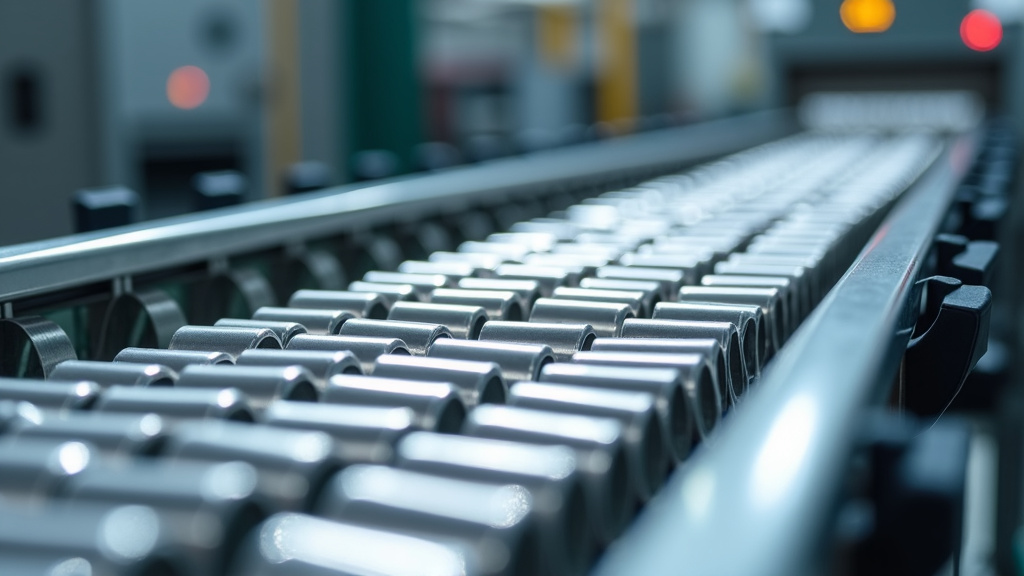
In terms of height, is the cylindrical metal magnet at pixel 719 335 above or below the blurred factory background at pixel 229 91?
Answer: below

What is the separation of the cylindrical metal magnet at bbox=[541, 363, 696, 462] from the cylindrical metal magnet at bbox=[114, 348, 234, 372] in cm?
35

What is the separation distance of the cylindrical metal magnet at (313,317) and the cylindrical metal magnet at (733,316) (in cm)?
39

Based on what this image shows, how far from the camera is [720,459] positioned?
69cm

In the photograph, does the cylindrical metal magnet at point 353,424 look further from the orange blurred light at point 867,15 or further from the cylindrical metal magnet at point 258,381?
the orange blurred light at point 867,15

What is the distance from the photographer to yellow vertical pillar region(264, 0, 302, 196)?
484 centimetres

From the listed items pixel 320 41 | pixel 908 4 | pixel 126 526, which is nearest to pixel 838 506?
pixel 126 526

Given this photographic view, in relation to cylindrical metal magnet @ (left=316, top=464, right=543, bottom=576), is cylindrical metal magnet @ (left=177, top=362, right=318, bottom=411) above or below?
above

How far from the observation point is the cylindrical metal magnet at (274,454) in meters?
0.78

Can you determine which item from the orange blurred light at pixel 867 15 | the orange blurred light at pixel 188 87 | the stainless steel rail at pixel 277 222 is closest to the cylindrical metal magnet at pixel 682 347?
the stainless steel rail at pixel 277 222

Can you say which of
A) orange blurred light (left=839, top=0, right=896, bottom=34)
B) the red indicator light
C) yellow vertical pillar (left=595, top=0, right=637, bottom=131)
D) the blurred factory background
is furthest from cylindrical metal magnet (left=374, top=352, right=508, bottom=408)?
yellow vertical pillar (left=595, top=0, right=637, bottom=131)

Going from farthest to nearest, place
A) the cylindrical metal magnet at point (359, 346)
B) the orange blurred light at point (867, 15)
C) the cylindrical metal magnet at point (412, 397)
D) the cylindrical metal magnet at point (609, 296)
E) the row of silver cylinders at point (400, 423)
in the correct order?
the orange blurred light at point (867, 15) < the cylindrical metal magnet at point (609, 296) < the cylindrical metal magnet at point (359, 346) < the cylindrical metal magnet at point (412, 397) < the row of silver cylinders at point (400, 423)

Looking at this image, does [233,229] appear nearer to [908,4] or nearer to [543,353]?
[543,353]

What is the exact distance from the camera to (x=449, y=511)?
71 centimetres

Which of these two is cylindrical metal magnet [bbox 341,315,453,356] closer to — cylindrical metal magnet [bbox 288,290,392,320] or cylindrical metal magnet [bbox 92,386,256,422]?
cylindrical metal magnet [bbox 288,290,392,320]
